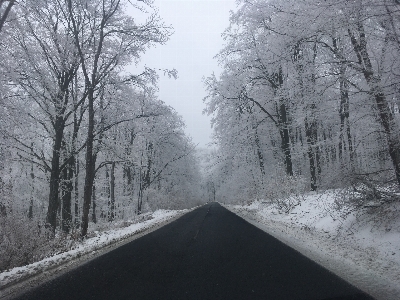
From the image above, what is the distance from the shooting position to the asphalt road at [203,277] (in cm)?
380

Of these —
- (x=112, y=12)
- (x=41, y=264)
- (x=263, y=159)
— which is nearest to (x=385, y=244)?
(x=41, y=264)

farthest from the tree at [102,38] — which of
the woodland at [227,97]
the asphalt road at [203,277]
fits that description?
the asphalt road at [203,277]

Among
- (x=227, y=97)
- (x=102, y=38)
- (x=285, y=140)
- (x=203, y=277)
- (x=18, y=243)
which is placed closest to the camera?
(x=203, y=277)

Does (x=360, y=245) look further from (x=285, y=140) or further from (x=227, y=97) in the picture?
(x=227, y=97)

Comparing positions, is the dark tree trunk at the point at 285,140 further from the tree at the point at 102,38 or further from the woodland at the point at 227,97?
the tree at the point at 102,38

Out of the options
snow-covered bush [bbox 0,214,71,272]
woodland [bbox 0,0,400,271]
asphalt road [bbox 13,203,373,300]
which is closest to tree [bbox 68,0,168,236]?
woodland [bbox 0,0,400,271]

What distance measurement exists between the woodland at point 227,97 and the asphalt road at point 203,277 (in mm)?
2747

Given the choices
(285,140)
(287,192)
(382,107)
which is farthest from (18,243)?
(285,140)

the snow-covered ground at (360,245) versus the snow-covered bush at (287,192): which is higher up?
the snow-covered bush at (287,192)

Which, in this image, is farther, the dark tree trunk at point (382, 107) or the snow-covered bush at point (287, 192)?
the snow-covered bush at point (287, 192)

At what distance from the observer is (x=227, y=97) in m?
22.1

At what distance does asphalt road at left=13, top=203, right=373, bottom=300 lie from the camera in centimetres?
380

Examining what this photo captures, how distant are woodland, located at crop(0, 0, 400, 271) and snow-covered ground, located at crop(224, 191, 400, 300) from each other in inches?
22.1

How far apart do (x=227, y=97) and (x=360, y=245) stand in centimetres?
1694
